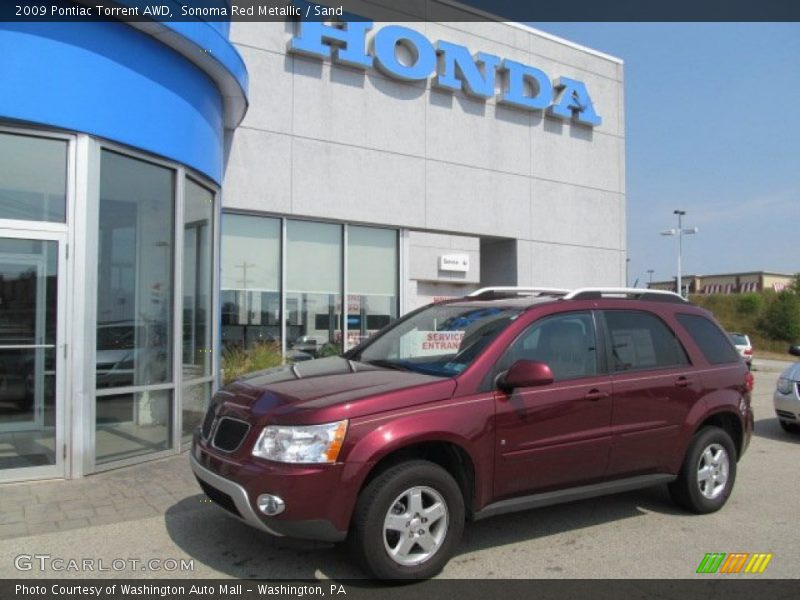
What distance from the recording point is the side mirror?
4430mm

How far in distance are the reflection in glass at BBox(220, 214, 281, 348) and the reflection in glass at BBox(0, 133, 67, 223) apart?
5.56 metres

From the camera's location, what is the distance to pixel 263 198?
12.4 m

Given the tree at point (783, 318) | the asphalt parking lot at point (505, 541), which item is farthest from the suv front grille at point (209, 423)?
the tree at point (783, 318)

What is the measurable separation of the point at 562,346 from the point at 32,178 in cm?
507

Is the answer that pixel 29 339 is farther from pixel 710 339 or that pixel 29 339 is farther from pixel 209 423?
pixel 710 339

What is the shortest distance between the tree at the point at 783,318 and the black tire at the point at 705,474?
4002cm

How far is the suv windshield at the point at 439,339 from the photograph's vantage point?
15.8 ft

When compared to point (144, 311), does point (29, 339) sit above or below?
below

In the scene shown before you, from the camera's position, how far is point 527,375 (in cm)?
443

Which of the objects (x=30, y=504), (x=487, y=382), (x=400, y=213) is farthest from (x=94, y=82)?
(x=400, y=213)

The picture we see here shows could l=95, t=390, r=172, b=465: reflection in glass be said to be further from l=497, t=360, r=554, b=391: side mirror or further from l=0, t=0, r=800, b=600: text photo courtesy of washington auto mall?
l=497, t=360, r=554, b=391: side mirror

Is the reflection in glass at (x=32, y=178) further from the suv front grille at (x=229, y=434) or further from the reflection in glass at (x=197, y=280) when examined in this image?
the suv front grille at (x=229, y=434)

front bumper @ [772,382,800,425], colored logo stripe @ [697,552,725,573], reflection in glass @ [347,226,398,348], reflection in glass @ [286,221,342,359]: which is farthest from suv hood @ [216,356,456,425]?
reflection in glass @ [347,226,398,348]

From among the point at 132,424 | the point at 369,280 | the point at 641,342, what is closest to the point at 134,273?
the point at 132,424
